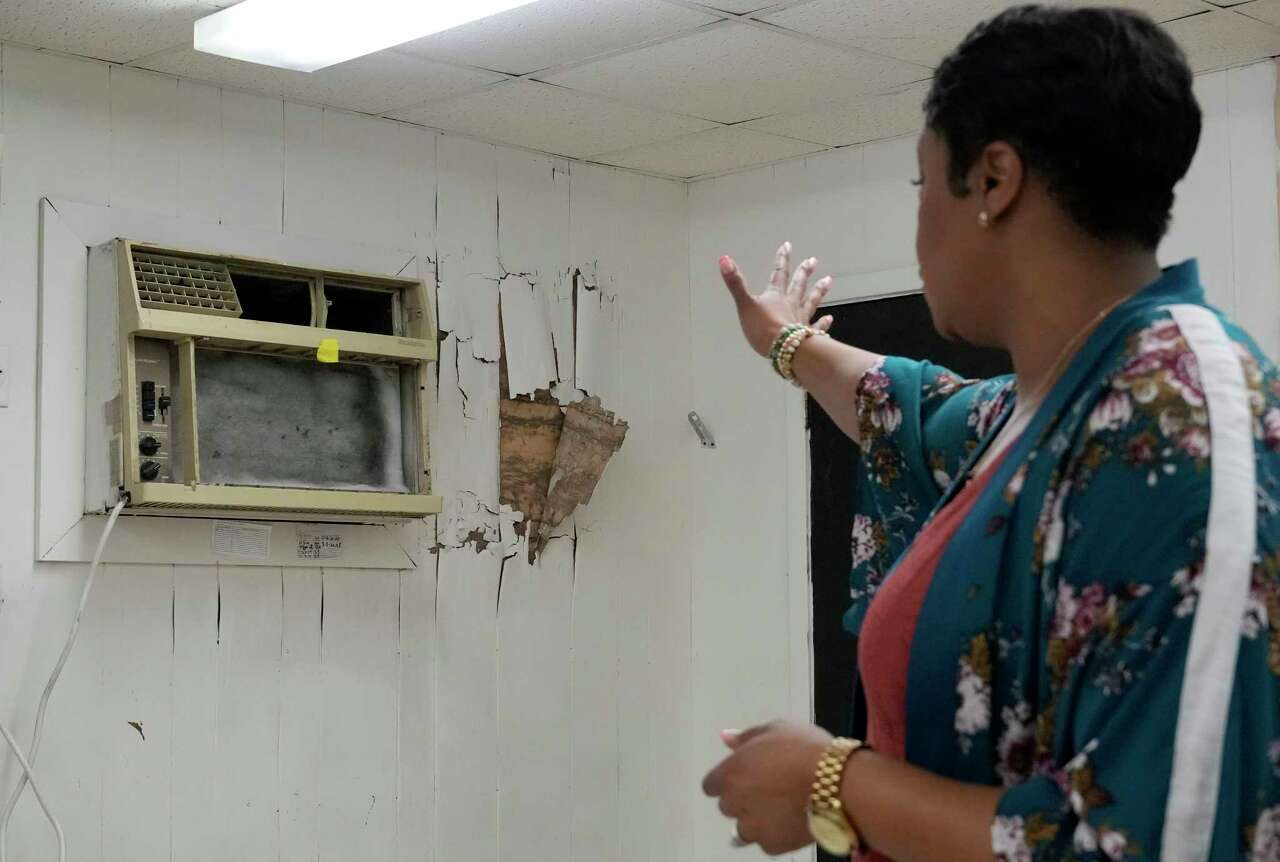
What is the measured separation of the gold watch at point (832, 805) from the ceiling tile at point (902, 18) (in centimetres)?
219

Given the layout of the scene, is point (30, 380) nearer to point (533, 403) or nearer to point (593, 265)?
point (533, 403)

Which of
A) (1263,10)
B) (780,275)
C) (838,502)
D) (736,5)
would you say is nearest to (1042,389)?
(780,275)

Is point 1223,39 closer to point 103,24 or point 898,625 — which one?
point 103,24

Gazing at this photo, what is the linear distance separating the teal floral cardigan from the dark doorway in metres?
2.88

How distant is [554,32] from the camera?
310 cm

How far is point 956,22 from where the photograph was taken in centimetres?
310

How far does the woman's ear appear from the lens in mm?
994

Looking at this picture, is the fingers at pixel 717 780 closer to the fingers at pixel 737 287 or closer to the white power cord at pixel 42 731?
the fingers at pixel 737 287

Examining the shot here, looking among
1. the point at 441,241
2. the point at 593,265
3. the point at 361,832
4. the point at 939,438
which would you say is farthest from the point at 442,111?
the point at 939,438

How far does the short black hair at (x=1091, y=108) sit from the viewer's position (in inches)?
37.4

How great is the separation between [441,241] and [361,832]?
1432mm

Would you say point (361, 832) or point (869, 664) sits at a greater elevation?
point (869, 664)

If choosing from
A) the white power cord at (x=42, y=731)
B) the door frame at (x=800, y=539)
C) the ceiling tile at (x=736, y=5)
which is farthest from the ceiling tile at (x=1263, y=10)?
the white power cord at (x=42, y=731)

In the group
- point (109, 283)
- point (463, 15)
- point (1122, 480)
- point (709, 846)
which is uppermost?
point (463, 15)
